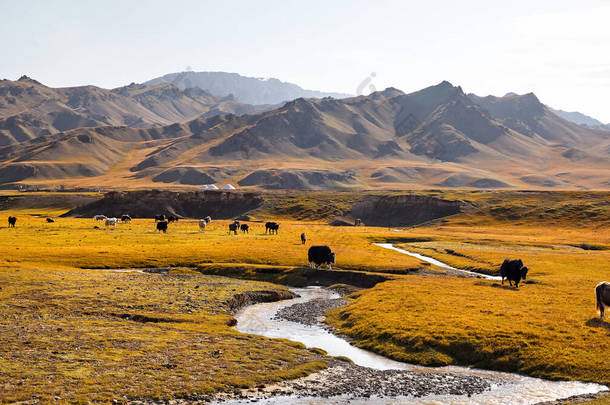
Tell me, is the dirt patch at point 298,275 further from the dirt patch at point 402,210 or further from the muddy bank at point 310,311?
the dirt patch at point 402,210

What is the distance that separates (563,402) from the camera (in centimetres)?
2333

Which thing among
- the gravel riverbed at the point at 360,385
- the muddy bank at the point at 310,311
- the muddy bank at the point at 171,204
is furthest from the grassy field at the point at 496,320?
the muddy bank at the point at 171,204

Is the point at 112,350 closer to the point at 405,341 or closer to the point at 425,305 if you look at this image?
the point at 405,341

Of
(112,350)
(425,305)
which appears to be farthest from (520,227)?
(112,350)

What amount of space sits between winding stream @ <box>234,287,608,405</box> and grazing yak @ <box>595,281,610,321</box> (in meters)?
11.1

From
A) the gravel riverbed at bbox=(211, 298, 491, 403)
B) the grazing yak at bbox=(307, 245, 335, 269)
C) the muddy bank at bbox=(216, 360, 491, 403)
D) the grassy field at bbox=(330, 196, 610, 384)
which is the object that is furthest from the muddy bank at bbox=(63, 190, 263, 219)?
the muddy bank at bbox=(216, 360, 491, 403)

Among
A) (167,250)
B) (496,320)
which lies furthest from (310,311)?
(167,250)

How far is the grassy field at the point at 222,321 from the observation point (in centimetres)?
2427

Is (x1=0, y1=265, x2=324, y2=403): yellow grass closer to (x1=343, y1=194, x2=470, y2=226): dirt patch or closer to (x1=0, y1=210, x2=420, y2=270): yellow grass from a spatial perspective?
(x1=0, y1=210, x2=420, y2=270): yellow grass

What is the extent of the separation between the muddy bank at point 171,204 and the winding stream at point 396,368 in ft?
434

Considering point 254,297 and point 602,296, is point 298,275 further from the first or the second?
point 602,296

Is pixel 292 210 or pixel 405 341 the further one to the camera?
pixel 292 210

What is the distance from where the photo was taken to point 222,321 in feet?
123

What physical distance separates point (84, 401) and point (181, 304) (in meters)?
20.6
